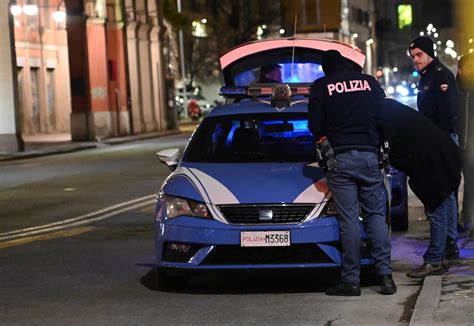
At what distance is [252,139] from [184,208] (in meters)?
1.47

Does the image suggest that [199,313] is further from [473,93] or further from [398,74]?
[398,74]

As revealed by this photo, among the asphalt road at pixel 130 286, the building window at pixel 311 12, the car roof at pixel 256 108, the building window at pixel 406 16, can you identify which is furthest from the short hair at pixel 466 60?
the building window at pixel 406 16

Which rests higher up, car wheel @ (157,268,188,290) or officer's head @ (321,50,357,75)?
officer's head @ (321,50,357,75)

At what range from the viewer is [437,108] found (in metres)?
10.4

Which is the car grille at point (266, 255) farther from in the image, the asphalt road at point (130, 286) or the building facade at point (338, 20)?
the building facade at point (338, 20)

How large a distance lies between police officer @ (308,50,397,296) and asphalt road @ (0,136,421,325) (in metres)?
0.33

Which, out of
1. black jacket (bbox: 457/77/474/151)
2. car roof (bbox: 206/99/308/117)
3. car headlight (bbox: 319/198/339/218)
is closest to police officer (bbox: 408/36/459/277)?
black jacket (bbox: 457/77/474/151)

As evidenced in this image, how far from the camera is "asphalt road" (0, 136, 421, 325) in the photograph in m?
8.04

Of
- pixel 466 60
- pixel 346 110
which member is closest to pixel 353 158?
pixel 346 110

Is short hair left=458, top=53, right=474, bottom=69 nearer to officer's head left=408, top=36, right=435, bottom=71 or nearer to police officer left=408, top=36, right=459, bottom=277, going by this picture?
police officer left=408, top=36, right=459, bottom=277

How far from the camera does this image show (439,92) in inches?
404

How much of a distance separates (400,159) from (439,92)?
5.09 feet

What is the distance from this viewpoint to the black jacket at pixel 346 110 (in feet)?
27.6

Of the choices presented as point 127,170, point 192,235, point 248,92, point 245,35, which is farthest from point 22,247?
point 245,35
